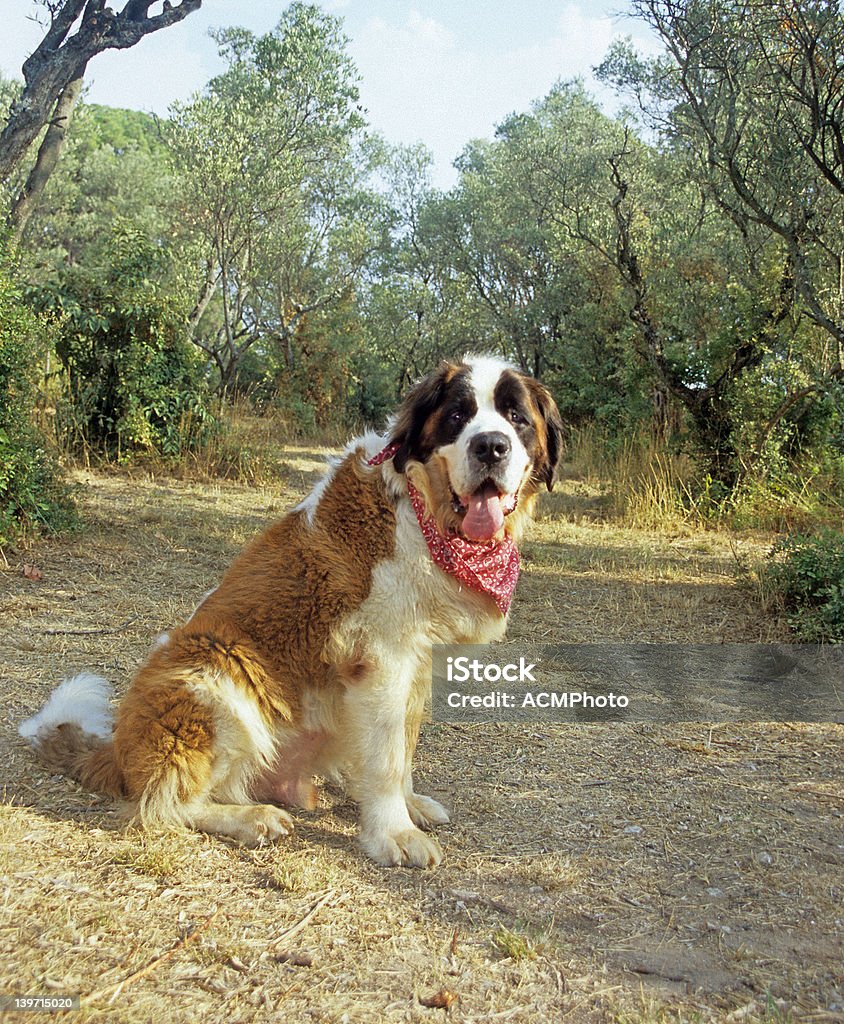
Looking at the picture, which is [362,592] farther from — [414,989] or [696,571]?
[696,571]

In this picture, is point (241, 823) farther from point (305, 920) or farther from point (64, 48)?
point (64, 48)

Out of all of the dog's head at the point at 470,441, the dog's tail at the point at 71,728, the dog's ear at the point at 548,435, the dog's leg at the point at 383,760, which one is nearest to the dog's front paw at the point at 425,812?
the dog's leg at the point at 383,760

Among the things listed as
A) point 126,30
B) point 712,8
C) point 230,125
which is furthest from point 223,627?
point 230,125

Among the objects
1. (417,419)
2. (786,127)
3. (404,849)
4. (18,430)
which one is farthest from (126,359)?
(404,849)

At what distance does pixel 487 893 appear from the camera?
110 inches

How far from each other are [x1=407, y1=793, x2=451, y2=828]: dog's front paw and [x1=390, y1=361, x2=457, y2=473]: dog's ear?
126 cm

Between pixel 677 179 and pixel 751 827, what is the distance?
14.0m

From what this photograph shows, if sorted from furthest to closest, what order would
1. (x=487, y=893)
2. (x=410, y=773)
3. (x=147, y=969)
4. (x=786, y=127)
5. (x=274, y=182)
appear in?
(x=274, y=182) < (x=786, y=127) < (x=410, y=773) < (x=487, y=893) < (x=147, y=969)

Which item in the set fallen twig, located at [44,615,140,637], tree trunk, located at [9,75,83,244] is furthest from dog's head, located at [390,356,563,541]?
tree trunk, located at [9,75,83,244]

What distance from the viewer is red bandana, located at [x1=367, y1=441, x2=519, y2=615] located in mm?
3102

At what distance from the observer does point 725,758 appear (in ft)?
12.9

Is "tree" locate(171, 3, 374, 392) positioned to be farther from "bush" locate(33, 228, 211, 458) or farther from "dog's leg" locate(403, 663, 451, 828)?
"dog's leg" locate(403, 663, 451, 828)

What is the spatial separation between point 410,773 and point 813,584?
3.48 m

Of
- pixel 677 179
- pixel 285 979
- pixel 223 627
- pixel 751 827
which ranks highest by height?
pixel 677 179
